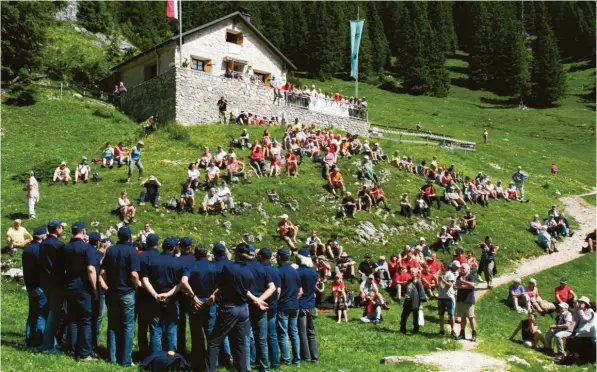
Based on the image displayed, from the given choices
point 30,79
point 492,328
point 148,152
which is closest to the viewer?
point 492,328

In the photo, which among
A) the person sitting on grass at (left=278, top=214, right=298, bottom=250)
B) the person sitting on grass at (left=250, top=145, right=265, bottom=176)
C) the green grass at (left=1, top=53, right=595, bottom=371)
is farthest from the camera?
the person sitting on grass at (left=250, top=145, right=265, bottom=176)

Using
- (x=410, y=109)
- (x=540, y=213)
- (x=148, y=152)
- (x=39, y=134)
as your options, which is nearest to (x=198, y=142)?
(x=148, y=152)

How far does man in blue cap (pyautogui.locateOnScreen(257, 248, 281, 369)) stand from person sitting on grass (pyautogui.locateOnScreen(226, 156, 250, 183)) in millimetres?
14178

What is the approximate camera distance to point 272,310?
10906 millimetres

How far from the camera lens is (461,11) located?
13625cm

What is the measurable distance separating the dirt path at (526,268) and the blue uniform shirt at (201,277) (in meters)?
5.05

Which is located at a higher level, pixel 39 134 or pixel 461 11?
pixel 461 11

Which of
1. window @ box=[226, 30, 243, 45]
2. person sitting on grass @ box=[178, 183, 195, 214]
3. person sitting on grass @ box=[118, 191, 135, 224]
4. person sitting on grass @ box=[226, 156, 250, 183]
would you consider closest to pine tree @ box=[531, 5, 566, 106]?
window @ box=[226, 30, 243, 45]

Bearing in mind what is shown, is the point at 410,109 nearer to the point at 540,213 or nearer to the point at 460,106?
the point at 460,106

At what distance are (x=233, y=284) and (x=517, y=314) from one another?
41.8 ft

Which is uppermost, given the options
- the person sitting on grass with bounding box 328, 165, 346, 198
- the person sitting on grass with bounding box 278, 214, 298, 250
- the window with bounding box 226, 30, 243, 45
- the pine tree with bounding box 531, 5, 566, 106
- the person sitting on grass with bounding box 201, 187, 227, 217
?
the pine tree with bounding box 531, 5, 566, 106

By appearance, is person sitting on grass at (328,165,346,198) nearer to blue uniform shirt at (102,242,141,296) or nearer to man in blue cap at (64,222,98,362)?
blue uniform shirt at (102,242,141,296)

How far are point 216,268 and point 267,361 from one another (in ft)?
6.25

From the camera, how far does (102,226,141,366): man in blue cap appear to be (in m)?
9.77
